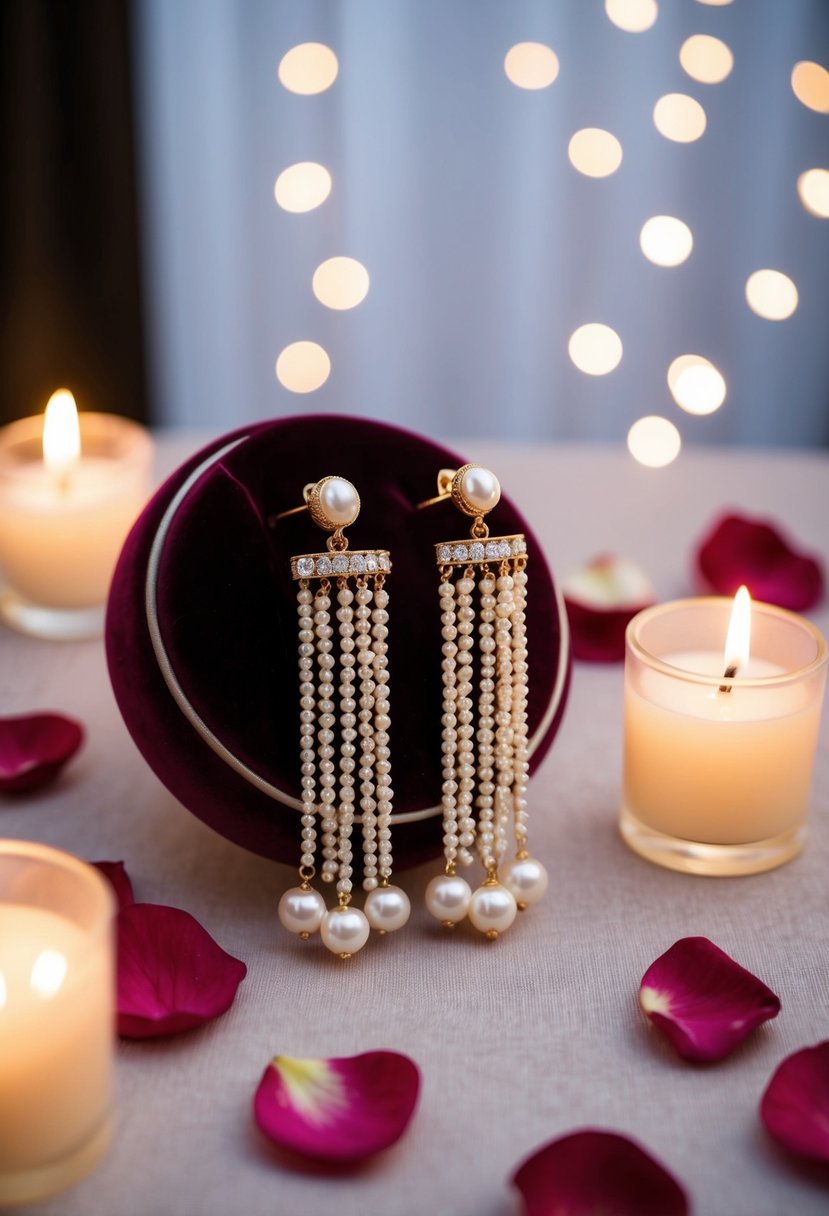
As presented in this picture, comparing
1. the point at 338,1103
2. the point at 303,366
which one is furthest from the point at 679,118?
the point at 338,1103

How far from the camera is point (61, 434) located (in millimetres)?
1089

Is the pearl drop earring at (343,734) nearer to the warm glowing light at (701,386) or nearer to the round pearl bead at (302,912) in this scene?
the round pearl bead at (302,912)

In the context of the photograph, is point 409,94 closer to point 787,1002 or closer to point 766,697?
point 766,697

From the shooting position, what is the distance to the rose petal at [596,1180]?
572mm

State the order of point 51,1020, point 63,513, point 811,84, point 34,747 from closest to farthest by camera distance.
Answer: point 51,1020 → point 34,747 → point 63,513 → point 811,84

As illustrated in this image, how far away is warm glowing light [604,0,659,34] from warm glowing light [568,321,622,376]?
44cm

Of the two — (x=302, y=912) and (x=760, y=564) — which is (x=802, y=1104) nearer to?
(x=302, y=912)

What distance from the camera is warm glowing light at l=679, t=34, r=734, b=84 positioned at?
73.1 inches

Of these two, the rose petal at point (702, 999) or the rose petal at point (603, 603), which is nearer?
the rose petal at point (702, 999)

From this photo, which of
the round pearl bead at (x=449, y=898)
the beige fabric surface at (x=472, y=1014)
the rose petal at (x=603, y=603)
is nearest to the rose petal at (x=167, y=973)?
the beige fabric surface at (x=472, y=1014)

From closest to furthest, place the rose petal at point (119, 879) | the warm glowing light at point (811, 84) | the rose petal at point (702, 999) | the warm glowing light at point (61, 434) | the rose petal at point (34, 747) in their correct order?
1. the rose petal at point (702, 999)
2. the rose petal at point (119, 879)
3. the rose petal at point (34, 747)
4. the warm glowing light at point (61, 434)
5. the warm glowing light at point (811, 84)

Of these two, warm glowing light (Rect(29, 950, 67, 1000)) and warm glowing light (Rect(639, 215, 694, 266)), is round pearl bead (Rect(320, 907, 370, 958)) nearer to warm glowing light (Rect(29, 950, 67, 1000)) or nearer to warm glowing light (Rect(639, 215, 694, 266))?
warm glowing light (Rect(29, 950, 67, 1000))

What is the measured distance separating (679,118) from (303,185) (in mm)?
573

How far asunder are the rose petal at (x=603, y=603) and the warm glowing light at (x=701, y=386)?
954mm
